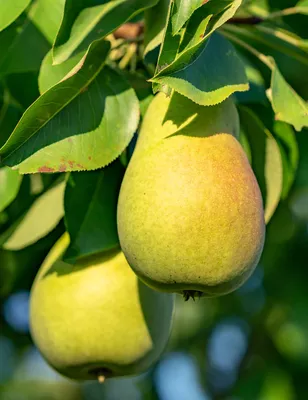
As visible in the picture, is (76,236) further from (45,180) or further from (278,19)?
(278,19)

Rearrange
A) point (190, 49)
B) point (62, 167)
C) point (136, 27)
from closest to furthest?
point (190, 49) < point (62, 167) < point (136, 27)

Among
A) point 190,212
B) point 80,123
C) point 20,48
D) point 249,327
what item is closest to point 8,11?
point 20,48

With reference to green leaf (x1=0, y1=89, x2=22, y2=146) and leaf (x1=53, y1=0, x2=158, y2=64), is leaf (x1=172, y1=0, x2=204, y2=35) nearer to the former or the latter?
leaf (x1=53, y1=0, x2=158, y2=64)

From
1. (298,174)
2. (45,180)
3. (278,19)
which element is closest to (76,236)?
(45,180)

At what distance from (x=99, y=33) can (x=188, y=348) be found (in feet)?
7.92

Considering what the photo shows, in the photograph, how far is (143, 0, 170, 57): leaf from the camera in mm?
1294

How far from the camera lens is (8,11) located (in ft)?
4.00

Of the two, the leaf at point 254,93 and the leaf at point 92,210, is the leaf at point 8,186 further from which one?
the leaf at point 254,93

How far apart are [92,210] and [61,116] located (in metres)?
0.26

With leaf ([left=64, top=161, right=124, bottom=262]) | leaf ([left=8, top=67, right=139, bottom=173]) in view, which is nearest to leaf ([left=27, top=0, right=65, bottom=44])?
leaf ([left=8, top=67, right=139, bottom=173])

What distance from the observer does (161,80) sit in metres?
1.02

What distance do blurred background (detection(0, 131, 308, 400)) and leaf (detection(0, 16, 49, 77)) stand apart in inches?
38.1

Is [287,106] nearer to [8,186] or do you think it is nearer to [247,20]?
[247,20]

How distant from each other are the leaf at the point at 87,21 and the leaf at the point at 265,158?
33 centimetres
